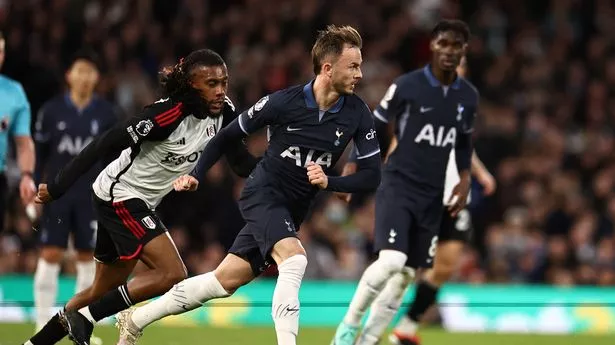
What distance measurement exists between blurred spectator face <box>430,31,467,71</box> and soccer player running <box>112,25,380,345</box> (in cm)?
159

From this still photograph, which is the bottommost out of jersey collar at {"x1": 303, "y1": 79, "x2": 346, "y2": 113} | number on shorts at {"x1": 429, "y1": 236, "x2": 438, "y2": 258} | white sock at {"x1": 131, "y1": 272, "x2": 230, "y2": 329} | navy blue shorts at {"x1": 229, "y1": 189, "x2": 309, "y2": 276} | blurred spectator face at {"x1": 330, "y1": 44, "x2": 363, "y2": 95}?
number on shorts at {"x1": 429, "y1": 236, "x2": 438, "y2": 258}

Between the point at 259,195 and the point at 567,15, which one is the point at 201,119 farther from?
the point at 567,15

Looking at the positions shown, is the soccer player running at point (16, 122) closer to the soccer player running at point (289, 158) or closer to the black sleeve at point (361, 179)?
the soccer player running at point (289, 158)

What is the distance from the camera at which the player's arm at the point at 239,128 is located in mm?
7605

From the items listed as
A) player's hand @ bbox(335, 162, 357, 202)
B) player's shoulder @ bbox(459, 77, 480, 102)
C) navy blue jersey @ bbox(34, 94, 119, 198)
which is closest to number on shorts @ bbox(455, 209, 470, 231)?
player's shoulder @ bbox(459, 77, 480, 102)

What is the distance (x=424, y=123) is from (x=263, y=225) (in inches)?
81.2

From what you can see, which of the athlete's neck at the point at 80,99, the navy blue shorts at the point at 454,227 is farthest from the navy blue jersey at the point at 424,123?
the athlete's neck at the point at 80,99

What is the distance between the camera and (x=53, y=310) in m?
10.6

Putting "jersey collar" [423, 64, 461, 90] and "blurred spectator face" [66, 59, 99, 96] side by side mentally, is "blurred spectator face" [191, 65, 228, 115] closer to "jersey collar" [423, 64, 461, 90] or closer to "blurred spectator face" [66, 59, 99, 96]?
"jersey collar" [423, 64, 461, 90]

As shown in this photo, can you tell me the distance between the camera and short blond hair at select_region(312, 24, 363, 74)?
25.2 ft

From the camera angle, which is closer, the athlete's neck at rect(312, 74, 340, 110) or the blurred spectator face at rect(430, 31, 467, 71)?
the athlete's neck at rect(312, 74, 340, 110)

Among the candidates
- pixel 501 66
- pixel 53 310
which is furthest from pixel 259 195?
pixel 501 66

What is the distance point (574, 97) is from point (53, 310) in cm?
947

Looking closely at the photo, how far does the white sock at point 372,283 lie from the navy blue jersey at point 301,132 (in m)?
1.08
